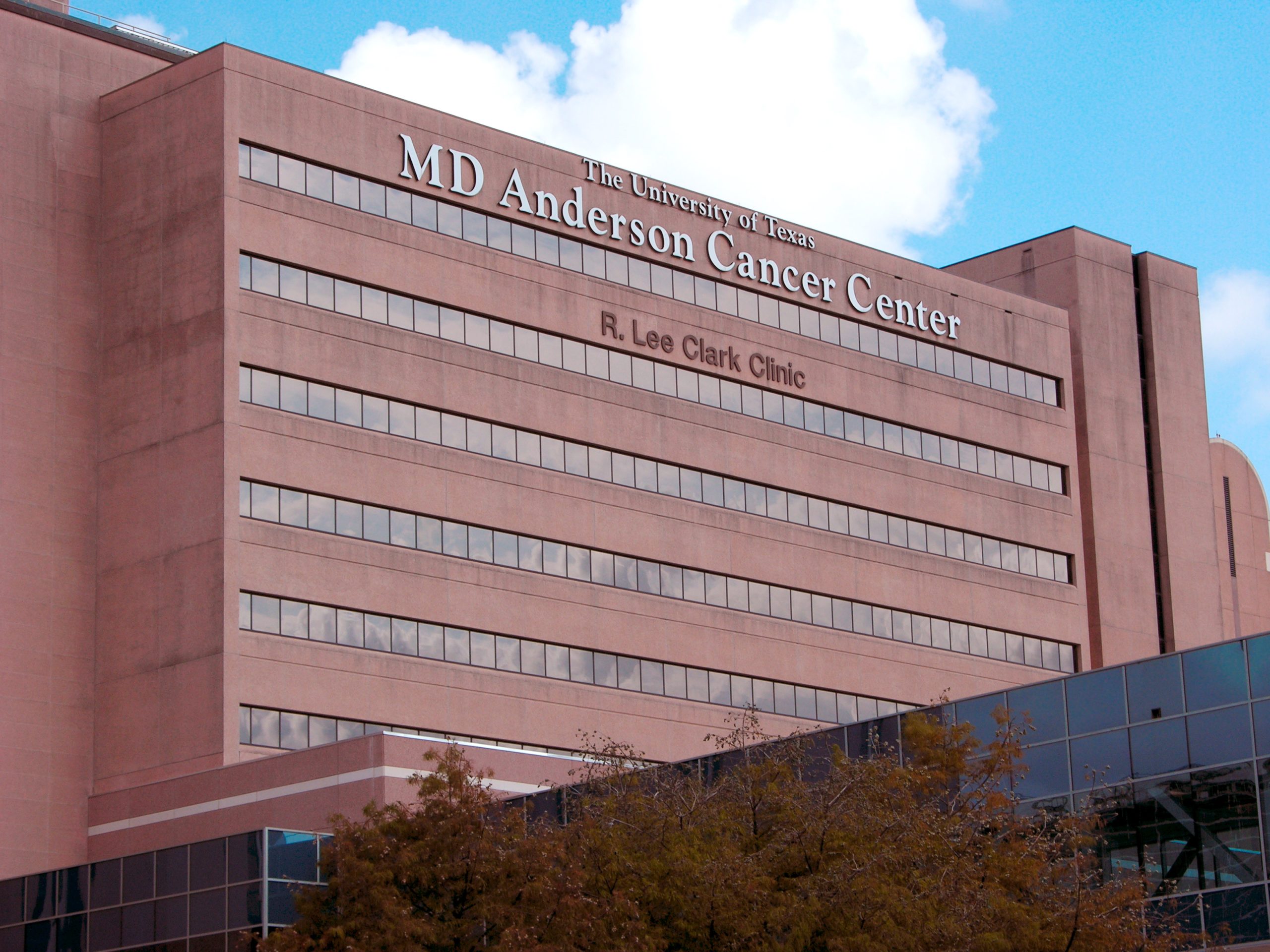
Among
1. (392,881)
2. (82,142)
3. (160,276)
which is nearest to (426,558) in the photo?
(160,276)

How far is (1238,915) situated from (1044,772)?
19.7ft

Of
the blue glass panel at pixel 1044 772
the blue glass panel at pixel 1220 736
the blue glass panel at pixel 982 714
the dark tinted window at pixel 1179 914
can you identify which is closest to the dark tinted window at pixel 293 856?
the blue glass panel at pixel 982 714

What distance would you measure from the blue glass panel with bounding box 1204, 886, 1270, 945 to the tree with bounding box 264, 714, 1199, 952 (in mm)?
1152

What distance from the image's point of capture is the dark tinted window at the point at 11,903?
56562 mm

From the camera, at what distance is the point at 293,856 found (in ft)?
168

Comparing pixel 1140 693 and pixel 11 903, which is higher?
pixel 1140 693

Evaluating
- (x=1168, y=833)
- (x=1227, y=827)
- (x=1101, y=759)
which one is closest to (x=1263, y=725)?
(x=1227, y=827)

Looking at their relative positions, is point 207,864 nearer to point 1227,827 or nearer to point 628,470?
point 1227,827

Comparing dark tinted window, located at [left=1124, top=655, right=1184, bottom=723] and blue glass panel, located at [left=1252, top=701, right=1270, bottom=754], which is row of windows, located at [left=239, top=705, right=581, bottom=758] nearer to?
dark tinted window, located at [left=1124, top=655, right=1184, bottom=723]

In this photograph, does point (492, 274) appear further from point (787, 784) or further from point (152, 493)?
point (787, 784)

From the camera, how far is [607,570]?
238 feet

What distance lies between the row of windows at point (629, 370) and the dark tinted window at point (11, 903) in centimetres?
1993

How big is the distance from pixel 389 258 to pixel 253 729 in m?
16.8

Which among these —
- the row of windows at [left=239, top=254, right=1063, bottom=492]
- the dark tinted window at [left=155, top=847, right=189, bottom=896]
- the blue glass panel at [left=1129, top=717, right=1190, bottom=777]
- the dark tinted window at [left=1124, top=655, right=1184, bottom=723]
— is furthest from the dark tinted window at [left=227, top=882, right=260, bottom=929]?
the row of windows at [left=239, top=254, right=1063, bottom=492]
